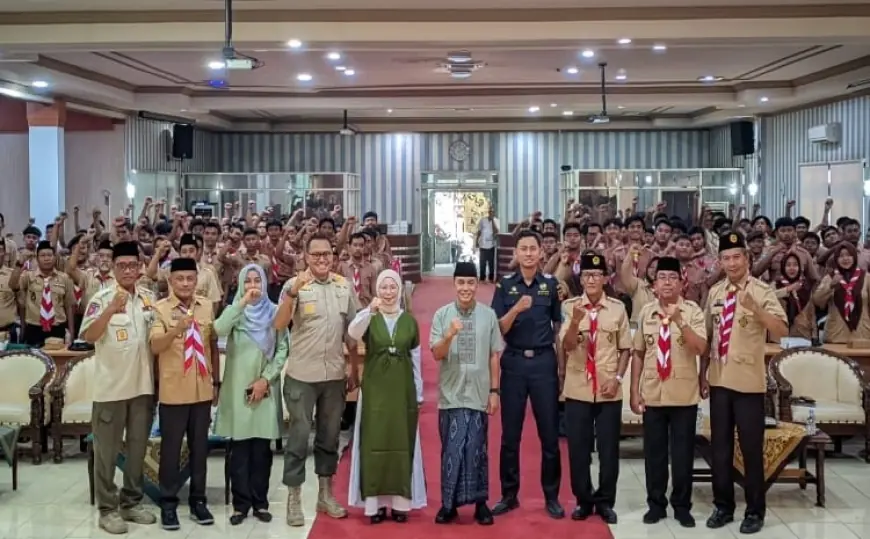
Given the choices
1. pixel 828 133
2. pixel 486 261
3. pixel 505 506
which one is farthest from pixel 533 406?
pixel 486 261

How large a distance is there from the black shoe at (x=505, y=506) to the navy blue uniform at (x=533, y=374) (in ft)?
0.14

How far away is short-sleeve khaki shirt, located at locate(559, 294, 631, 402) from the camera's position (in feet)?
18.8

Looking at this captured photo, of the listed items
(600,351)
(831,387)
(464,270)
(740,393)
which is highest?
(464,270)

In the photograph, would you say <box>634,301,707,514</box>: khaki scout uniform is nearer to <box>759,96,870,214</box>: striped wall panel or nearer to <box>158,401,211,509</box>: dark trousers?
<box>158,401,211,509</box>: dark trousers

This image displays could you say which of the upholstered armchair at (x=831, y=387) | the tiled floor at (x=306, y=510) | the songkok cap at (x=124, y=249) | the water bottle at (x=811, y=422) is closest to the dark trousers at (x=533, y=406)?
the tiled floor at (x=306, y=510)

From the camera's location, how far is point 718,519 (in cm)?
573

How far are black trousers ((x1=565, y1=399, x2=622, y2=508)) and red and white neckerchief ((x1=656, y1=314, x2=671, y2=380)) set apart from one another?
1.05ft

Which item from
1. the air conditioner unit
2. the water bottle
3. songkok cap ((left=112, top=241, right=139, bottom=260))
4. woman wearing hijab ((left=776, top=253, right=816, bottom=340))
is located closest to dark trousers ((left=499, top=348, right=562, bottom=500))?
the water bottle

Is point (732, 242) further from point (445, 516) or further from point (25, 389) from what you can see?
point (25, 389)

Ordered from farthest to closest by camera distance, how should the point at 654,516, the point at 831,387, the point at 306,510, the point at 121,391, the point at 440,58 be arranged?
the point at 440,58 < the point at 831,387 < the point at 306,510 < the point at 654,516 < the point at 121,391

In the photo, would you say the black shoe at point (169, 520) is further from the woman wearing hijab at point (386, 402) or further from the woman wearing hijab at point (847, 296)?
the woman wearing hijab at point (847, 296)

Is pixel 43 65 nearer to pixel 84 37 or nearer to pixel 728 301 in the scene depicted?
pixel 84 37

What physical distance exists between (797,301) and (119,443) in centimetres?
577

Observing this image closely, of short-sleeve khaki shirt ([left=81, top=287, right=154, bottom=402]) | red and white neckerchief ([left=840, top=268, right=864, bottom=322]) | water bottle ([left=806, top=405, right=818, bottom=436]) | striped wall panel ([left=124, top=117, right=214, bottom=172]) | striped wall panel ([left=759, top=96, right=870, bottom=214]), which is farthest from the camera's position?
striped wall panel ([left=124, top=117, right=214, bottom=172])
